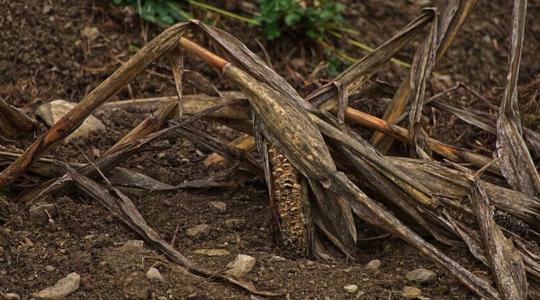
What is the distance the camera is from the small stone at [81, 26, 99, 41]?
13.4 feet

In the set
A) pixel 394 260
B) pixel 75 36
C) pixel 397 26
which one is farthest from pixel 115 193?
pixel 397 26

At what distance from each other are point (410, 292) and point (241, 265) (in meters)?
0.44

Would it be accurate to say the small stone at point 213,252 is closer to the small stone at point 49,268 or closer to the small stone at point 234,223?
the small stone at point 234,223

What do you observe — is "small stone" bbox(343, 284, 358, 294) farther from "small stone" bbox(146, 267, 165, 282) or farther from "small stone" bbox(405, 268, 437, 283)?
"small stone" bbox(146, 267, 165, 282)

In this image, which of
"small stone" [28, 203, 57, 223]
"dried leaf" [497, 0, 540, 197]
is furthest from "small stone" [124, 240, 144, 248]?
"dried leaf" [497, 0, 540, 197]

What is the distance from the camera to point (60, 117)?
3.30 metres

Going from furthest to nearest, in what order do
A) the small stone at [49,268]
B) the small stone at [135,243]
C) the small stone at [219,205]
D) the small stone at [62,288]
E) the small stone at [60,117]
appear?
the small stone at [60,117] → the small stone at [219,205] → the small stone at [135,243] → the small stone at [49,268] → the small stone at [62,288]

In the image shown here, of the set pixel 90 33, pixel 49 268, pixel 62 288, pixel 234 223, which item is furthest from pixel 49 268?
pixel 90 33

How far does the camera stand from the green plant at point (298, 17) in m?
4.12

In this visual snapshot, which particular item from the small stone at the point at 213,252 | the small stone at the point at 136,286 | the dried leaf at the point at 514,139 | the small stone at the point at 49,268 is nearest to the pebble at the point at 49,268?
the small stone at the point at 49,268

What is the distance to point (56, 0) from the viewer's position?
4.15 metres

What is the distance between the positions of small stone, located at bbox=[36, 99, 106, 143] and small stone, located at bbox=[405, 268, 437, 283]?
1275 mm

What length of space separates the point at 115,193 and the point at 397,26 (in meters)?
2.20

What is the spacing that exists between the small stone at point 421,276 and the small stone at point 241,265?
0.41m
